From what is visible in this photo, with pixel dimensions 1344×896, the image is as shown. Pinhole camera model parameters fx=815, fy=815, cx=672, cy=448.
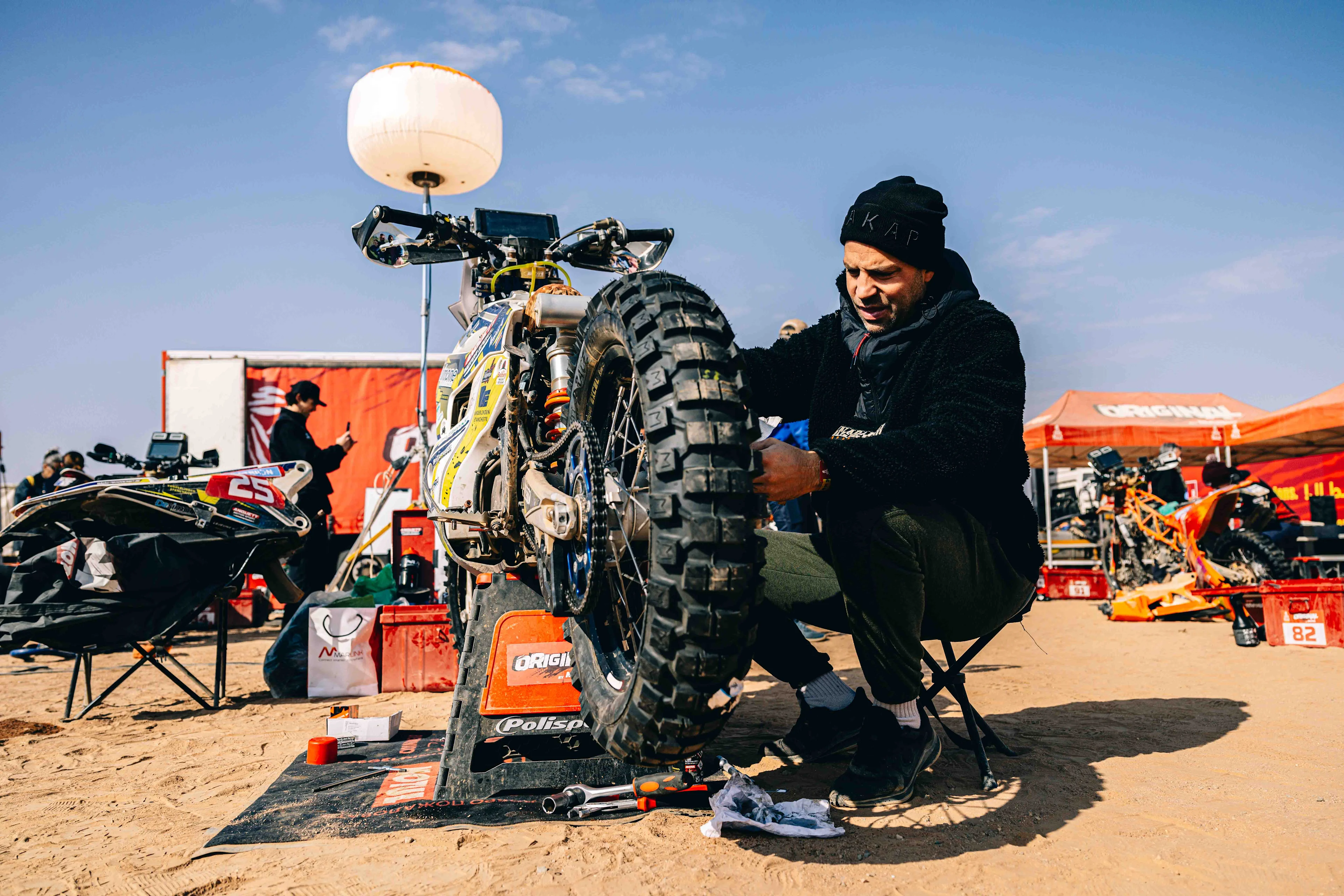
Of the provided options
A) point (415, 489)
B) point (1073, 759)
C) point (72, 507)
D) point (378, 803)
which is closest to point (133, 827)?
point (378, 803)

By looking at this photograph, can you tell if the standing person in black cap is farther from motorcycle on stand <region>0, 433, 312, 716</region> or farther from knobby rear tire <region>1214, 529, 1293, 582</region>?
knobby rear tire <region>1214, 529, 1293, 582</region>

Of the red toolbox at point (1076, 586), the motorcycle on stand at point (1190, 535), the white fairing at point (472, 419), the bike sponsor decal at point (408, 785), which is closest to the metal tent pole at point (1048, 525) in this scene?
the red toolbox at point (1076, 586)

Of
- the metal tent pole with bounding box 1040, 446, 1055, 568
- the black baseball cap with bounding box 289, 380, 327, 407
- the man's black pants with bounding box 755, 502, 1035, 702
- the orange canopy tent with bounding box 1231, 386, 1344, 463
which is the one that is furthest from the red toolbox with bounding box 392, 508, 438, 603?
the orange canopy tent with bounding box 1231, 386, 1344, 463

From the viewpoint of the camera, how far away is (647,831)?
2.01 metres

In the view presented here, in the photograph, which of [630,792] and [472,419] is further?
[472,419]

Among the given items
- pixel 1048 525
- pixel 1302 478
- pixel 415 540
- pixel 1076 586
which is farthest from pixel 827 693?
pixel 1302 478

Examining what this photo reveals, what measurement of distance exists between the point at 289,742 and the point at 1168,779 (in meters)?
3.04

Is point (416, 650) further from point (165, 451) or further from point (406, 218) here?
point (165, 451)

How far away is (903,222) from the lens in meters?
2.14

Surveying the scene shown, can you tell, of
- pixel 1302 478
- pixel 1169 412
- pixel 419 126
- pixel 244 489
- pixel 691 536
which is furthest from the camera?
pixel 1302 478

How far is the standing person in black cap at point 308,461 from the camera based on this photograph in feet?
21.2

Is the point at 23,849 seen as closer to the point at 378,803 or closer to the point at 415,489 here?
the point at 378,803

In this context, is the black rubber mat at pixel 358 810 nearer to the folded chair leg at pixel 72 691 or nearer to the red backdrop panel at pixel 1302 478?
the folded chair leg at pixel 72 691

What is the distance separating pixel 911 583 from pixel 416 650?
120 inches
